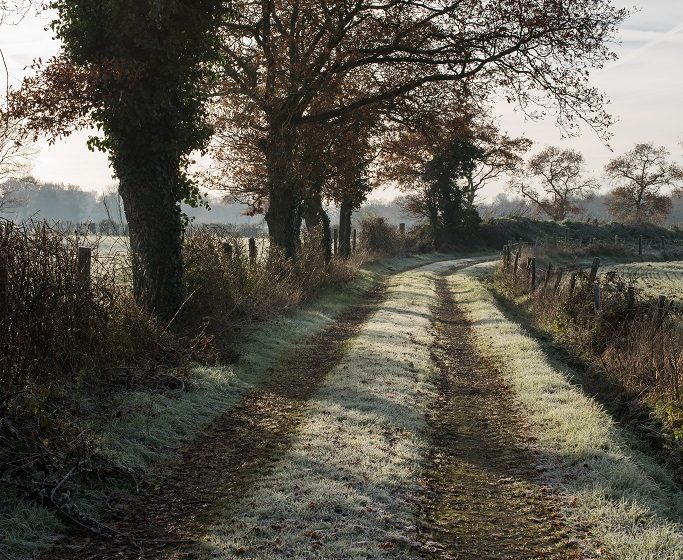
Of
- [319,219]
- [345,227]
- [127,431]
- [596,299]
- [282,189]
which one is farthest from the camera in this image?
[345,227]

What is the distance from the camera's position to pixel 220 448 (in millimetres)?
7867

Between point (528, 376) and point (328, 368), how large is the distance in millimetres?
3657

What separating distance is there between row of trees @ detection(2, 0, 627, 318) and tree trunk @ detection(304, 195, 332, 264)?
4.9 inches

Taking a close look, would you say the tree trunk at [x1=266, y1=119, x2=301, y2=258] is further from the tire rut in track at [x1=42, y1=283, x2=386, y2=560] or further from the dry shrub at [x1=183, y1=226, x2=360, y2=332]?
the tire rut in track at [x1=42, y1=283, x2=386, y2=560]

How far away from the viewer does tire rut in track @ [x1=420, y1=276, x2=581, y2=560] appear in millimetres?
5711

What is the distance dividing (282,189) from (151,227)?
998cm

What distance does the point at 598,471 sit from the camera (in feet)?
23.2

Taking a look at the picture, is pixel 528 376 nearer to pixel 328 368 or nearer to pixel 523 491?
pixel 328 368

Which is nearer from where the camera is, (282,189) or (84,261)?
(84,261)

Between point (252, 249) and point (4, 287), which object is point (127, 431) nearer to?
point (4, 287)

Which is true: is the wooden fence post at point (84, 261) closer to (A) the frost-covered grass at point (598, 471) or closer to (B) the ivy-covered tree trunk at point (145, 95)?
(B) the ivy-covered tree trunk at point (145, 95)

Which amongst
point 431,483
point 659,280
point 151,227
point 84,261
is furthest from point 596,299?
point 659,280

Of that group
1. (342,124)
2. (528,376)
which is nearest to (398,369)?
(528,376)

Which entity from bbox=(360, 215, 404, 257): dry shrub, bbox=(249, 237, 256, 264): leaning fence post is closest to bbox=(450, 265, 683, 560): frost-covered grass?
bbox=(249, 237, 256, 264): leaning fence post
